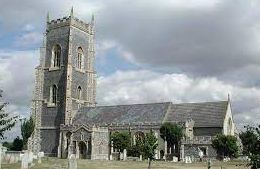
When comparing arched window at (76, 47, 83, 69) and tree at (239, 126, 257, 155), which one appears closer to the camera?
tree at (239, 126, 257, 155)

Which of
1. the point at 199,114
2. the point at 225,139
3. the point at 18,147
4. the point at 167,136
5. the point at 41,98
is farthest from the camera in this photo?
the point at 41,98

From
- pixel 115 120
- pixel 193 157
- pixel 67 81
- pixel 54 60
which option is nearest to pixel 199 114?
pixel 193 157

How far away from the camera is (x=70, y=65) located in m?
81.8

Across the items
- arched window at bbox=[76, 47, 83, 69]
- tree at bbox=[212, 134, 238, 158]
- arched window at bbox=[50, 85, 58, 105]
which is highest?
arched window at bbox=[76, 47, 83, 69]

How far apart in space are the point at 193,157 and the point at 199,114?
8.84m

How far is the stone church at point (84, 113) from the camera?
230 ft

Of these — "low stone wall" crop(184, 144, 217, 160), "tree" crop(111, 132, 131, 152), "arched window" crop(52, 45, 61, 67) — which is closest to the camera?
"low stone wall" crop(184, 144, 217, 160)

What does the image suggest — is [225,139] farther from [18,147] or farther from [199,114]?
[18,147]

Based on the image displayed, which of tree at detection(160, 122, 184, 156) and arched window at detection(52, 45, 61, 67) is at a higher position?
arched window at detection(52, 45, 61, 67)

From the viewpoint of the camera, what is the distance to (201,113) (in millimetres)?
72438

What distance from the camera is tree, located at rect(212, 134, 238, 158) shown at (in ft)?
202

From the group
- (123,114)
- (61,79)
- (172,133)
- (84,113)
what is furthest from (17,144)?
(172,133)

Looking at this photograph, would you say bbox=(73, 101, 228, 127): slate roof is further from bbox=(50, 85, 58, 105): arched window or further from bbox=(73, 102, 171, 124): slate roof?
bbox=(50, 85, 58, 105): arched window

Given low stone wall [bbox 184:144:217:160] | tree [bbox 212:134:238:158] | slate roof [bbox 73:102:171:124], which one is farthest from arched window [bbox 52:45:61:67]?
tree [bbox 212:134:238:158]
